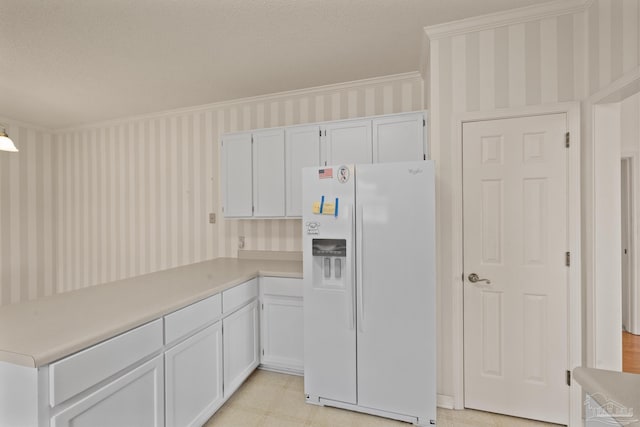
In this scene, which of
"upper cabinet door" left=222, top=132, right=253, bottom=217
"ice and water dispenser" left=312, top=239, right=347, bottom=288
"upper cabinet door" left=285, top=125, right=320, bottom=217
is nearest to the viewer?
"ice and water dispenser" left=312, top=239, right=347, bottom=288

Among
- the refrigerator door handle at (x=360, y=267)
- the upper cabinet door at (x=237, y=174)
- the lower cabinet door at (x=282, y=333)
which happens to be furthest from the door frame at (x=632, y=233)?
the upper cabinet door at (x=237, y=174)

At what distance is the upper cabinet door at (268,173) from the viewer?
2.74m

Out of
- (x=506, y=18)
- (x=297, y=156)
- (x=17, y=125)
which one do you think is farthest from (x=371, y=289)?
(x=17, y=125)

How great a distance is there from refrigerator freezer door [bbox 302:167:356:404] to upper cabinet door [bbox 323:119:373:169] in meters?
0.54

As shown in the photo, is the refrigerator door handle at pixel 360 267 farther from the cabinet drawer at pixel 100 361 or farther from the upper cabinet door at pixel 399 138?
the cabinet drawer at pixel 100 361

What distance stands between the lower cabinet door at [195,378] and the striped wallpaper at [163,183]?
1.39 meters

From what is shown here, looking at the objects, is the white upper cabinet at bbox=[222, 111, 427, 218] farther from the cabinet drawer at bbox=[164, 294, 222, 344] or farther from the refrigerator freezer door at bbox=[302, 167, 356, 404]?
→ the cabinet drawer at bbox=[164, 294, 222, 344]

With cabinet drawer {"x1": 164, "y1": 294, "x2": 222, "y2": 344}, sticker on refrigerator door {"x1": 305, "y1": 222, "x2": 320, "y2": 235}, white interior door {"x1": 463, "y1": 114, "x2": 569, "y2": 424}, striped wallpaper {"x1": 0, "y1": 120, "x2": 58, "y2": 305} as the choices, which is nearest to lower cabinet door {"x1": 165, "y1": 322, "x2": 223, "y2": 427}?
cabinet drawer {"x1": 164, "y1": 294, "x2": 222, "y2": 344}

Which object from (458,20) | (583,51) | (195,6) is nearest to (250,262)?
(195,6)

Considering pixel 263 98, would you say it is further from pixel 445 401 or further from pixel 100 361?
pixel 445 401

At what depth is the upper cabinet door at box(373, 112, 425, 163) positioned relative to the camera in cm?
Answer: 234

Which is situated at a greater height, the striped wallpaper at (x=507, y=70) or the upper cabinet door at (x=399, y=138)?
the striped wallpaper at (x=507, y=70)

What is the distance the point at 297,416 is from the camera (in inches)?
78.2

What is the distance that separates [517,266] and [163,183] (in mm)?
3820
